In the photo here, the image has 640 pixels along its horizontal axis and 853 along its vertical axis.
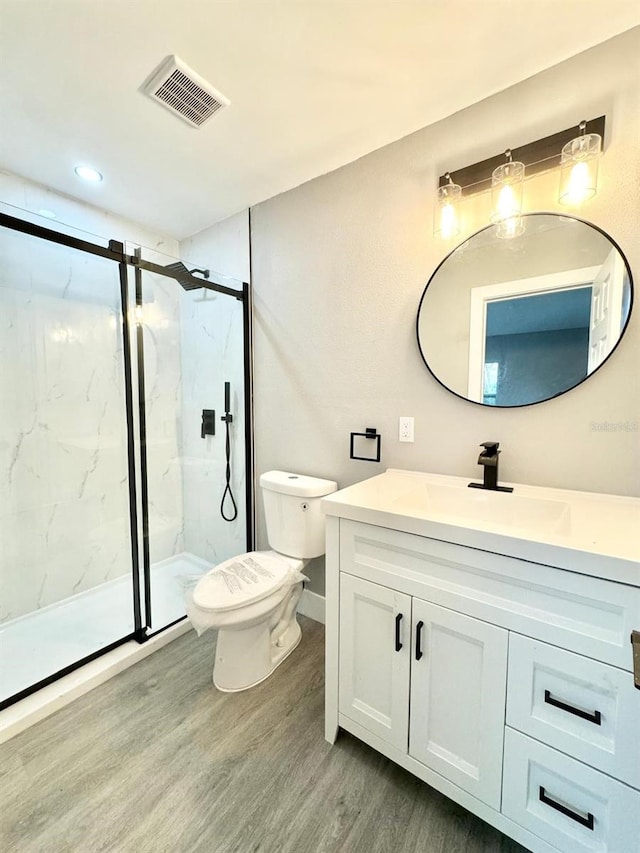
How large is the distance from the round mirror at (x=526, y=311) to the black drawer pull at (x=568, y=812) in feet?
3.71

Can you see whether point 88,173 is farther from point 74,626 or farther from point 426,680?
point 426,680

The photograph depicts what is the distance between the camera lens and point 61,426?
2.10m

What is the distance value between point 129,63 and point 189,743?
7.95ft

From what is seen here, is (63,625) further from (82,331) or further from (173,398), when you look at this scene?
(82,331)

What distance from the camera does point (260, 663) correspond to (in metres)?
1.62

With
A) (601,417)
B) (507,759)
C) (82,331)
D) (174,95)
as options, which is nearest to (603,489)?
(601,417)

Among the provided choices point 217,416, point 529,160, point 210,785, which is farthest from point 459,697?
point 217,416

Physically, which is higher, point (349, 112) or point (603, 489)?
point (349, 112)

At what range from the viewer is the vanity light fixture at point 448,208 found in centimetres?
143

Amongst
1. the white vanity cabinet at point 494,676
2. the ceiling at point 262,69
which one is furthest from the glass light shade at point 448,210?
the white vanity cabinet at point 494,676

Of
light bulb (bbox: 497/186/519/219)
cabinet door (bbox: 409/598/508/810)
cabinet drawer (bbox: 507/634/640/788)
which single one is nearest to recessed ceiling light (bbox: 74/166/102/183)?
light bulb (bbox: 497/186/519/219)

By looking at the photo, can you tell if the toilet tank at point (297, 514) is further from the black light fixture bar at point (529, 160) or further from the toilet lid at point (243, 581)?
the black light fixture bar at point (529, 160)

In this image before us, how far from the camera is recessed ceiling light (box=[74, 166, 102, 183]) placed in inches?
70.6

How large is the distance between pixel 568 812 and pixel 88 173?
302 cm
